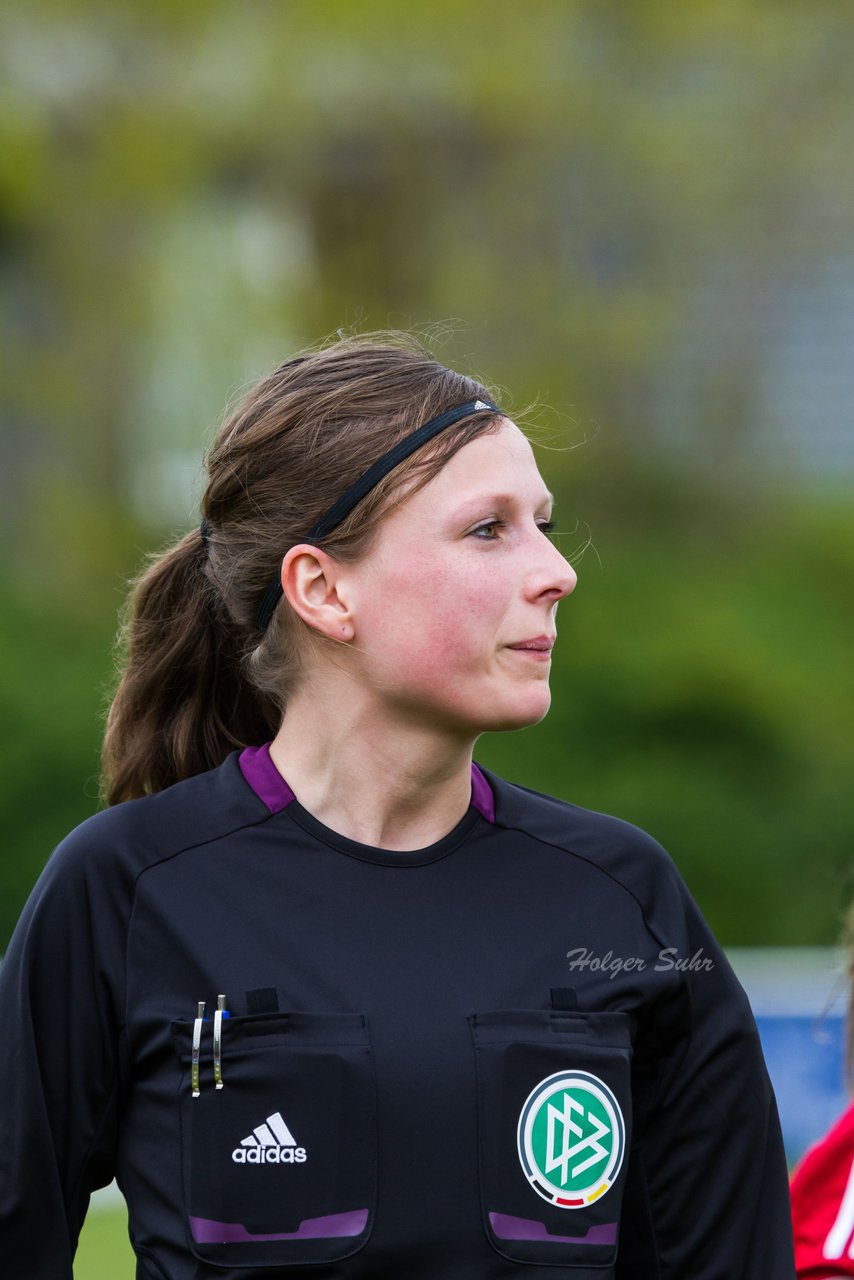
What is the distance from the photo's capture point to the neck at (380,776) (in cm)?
246

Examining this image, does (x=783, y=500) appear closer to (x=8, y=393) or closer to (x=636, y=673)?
(x=636, y=673)

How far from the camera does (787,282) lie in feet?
49.5

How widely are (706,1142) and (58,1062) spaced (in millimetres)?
944

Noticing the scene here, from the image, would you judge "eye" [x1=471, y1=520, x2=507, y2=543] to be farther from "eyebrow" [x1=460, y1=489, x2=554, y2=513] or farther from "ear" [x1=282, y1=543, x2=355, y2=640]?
"ear" [x1=282, y1=543, x2=355, y2=640]

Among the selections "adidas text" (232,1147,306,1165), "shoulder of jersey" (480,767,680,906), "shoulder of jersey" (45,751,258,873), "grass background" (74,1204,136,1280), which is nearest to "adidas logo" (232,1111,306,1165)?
"adidas text" (232,1147,306,1165)

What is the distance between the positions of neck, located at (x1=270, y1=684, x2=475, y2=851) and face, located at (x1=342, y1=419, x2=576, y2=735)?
0.14ft

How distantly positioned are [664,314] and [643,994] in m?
12.6

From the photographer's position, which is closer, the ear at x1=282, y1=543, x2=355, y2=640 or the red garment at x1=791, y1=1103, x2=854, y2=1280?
the ear at x1=282, y1=543, x2=355, y2=640

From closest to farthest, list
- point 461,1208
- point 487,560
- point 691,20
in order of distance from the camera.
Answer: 1. point 461,1208
2. point 487,560
3. point 691,20

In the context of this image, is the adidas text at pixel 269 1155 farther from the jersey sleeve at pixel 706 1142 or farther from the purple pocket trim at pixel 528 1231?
the jersey sleeve at pixel 706 1142

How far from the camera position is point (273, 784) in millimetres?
2486

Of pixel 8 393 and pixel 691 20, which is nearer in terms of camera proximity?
pixel 8 393

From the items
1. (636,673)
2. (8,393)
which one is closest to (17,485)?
(8,393)

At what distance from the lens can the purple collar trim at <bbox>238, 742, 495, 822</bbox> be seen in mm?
2469
